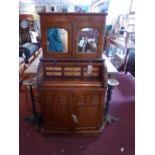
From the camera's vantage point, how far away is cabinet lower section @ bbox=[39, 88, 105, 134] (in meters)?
1.64

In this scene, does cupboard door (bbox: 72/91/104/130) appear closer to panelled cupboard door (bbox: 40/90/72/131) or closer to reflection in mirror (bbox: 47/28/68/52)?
panelled cupboard door (bbox: 40/90/72/131)

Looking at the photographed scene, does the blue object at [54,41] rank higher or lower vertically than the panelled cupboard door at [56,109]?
higher

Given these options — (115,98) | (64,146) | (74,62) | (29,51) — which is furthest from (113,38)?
(64,146)

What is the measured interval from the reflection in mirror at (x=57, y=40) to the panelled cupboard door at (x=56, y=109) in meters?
0.43

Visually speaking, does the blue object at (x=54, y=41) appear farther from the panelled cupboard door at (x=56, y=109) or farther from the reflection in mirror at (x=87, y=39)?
the panelled cupboard door at (x=56, y=109)

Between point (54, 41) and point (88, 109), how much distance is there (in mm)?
775

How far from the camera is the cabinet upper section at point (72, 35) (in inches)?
58.1

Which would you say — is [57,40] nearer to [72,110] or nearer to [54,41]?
[54,41]

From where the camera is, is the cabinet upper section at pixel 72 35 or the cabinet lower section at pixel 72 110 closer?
the cabinet upper section at pixel 72 35

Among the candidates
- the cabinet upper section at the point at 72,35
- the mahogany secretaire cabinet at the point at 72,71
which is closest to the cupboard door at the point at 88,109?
the mahogany secretaire cabinet at the point at 72,71

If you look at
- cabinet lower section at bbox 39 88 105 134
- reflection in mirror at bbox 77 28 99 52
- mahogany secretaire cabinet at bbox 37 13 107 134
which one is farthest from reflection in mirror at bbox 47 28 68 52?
cabinet lower section at bbox 39 88 105 134

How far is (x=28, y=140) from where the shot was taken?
1866mm

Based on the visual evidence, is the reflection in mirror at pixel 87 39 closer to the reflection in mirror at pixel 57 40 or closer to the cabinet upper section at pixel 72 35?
the cabinet upper section at pixel 72 35
